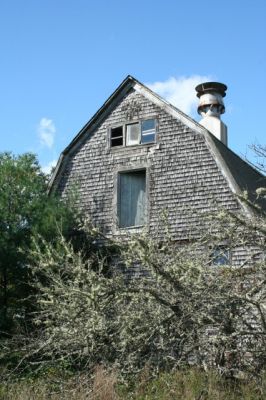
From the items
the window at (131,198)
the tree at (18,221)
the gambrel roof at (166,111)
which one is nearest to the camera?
the tree at (18,221)

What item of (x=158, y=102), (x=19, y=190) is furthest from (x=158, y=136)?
(x=19, y=190)

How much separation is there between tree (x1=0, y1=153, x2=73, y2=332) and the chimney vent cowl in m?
5.86

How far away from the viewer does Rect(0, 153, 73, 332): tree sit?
42.8ft

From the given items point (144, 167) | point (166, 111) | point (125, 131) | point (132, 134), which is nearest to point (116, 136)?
point (125, 131)

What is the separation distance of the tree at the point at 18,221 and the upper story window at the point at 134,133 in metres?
2.43

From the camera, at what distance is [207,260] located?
802 cm

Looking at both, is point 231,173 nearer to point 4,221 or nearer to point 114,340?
point 4,221

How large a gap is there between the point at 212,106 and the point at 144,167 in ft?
14.1

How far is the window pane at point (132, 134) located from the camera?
1558cm

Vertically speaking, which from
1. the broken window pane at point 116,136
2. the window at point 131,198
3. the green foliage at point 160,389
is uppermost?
the broken window pane at point 116,136

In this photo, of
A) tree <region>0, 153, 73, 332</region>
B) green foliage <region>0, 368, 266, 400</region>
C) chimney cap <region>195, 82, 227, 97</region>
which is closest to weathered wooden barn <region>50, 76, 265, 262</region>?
tree <region>0, 153, 73, 332</region>

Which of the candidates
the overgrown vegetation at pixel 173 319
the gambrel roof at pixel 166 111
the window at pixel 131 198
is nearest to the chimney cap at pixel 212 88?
the gambrel roof at pixel 166 111

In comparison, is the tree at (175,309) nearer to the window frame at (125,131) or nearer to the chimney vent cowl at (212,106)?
the window frame at (125,131)

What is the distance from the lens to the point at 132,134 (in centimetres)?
1566
